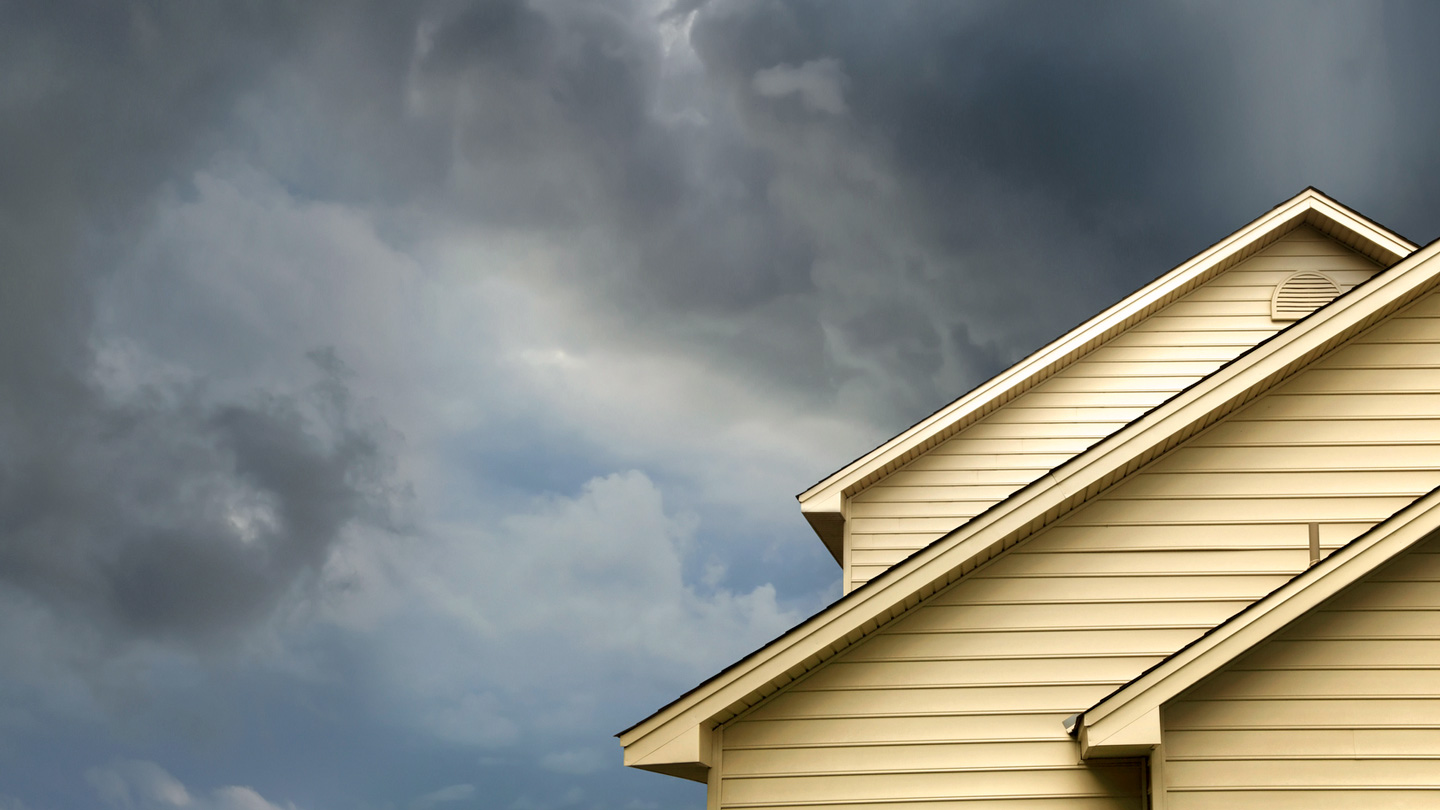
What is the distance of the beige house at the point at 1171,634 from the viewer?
20.0ft

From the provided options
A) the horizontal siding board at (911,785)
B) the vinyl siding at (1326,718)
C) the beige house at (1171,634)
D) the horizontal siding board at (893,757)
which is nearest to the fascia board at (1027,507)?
the beige house at (1171,634)

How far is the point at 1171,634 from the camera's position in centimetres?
750

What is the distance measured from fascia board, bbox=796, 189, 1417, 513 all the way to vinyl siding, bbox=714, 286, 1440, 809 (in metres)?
4.75

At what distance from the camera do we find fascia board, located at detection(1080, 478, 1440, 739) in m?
5.97

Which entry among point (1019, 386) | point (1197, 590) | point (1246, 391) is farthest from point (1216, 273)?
point (1197, 590)

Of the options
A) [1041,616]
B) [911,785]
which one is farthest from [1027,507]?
[911,785]

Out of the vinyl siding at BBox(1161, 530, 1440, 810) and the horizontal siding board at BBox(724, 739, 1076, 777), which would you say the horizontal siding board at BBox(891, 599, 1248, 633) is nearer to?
the horizontal siding board at BBox(724, 739, 1076, 777)

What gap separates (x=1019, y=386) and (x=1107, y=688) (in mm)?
6656

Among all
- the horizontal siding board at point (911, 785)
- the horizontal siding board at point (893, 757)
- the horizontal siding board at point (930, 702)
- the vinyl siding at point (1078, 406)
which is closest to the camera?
the horizontal siding board at point (911, 785)

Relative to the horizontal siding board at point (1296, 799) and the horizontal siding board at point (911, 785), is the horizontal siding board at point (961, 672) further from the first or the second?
the horizontal siding board at point (1296, 799)

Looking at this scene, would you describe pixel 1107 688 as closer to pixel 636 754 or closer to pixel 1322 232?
pixel 636 754

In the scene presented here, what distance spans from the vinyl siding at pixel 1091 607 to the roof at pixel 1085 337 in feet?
15.7

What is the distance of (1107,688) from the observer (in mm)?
7297

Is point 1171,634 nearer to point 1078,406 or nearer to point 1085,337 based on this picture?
point 1078,406
